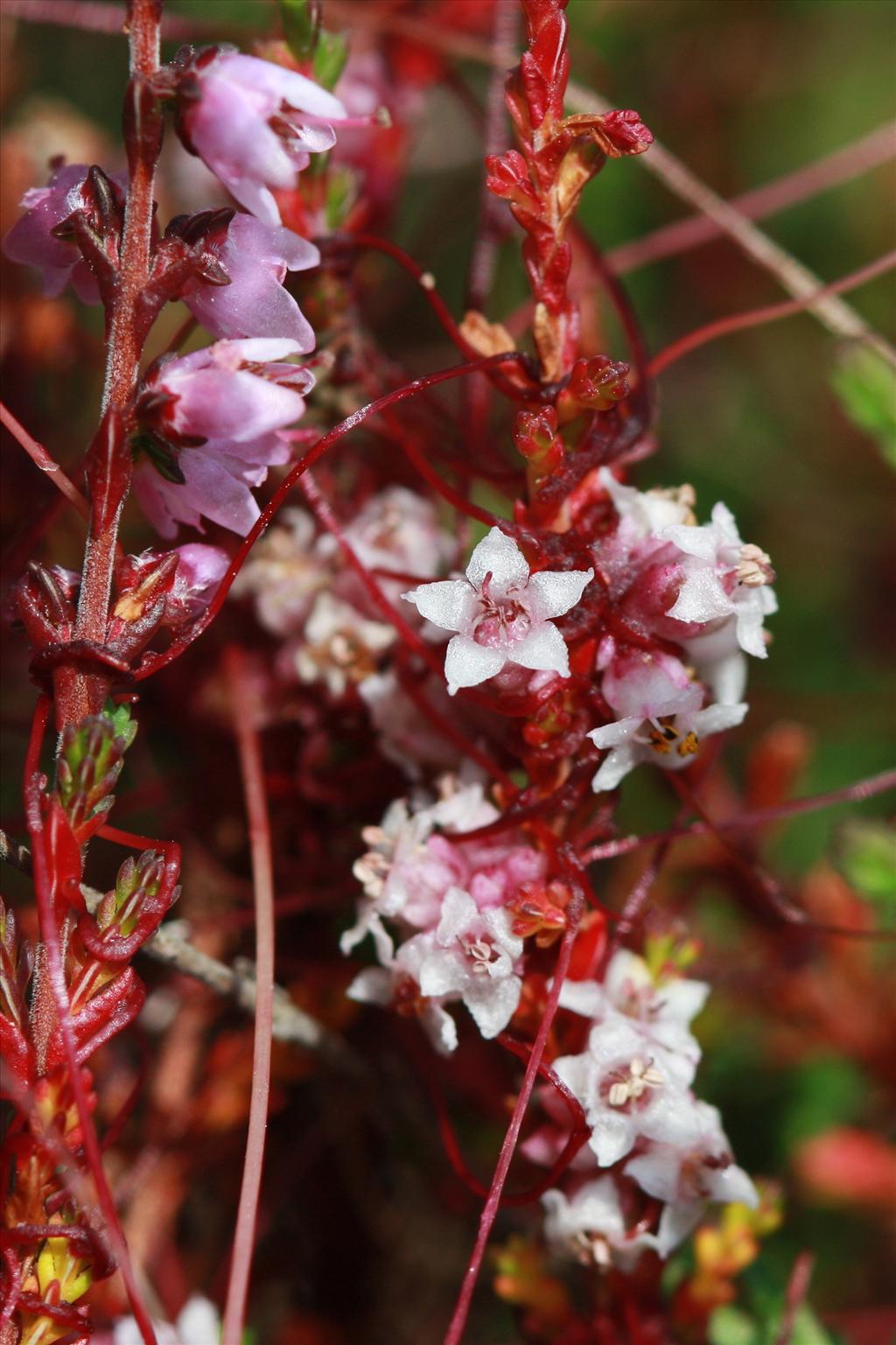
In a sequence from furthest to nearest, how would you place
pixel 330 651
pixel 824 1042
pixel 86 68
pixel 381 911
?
pixel 86 68 → pixel 824 1042 → pixel 330 651 → pixel 381 911

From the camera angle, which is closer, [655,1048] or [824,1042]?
[655,1048]

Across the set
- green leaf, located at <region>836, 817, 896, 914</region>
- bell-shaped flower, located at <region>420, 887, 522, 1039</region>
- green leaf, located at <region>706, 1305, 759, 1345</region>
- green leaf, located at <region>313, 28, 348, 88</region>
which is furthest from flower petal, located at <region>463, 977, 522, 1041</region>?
green leaf, located at <region>313, 28, 348, 88</region>

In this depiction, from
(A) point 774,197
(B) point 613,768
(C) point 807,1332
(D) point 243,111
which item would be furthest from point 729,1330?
(A) point 774,197

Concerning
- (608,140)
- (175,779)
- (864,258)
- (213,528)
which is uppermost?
(864,258)

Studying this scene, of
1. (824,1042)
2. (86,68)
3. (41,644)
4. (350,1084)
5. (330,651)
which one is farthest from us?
(86,68)

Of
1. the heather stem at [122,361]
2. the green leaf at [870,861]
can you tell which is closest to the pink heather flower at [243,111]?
the heather stem at [122,361]

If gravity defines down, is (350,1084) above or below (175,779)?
below

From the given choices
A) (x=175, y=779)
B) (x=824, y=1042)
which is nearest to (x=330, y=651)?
(x=175, y=779)

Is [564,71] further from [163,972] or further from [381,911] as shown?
[163,972]

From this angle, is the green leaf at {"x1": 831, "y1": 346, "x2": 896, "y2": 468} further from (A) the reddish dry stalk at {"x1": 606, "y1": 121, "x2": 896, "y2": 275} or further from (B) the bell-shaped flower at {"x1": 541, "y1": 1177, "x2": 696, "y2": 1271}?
(B) the bell-shaped flower at {"x1": 541, "y1": 1177, "x2": 696, "y2": 1271}
